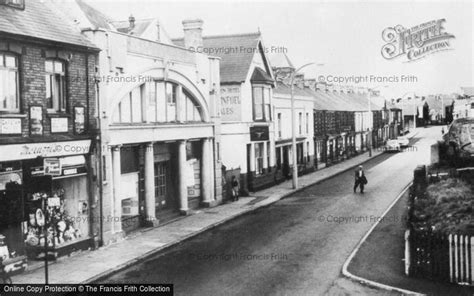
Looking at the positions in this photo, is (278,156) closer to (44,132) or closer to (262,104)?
(262,104)

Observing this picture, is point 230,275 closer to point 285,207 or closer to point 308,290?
point 308,290

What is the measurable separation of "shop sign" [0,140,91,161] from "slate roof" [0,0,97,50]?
3257 mm

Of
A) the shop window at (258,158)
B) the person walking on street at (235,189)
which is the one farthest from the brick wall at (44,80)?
the shop window at (258,158)

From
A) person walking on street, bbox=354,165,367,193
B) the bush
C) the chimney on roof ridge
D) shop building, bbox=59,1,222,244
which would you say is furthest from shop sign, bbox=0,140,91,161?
person walking on street, bbox=354,165,367,193

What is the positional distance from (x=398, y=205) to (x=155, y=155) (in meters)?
12.3

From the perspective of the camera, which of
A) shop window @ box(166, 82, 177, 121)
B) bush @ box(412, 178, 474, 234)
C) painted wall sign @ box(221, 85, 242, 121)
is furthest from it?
painted wall sign @ box(221, 85, 242, 121)

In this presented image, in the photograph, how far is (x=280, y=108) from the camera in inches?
1554

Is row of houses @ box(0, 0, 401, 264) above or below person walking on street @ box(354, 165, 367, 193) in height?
above

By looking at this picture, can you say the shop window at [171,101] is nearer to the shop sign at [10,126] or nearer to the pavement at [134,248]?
the pavement at [134,248]

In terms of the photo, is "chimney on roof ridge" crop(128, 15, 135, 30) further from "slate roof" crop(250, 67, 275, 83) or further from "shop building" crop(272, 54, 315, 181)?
"shop building" crop(272, 54, 315, 181)

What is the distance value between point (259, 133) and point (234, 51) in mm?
5698

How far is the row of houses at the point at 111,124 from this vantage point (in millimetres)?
15422

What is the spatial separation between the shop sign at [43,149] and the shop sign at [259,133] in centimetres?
1666

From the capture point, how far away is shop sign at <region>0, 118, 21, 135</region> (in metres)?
14.9
